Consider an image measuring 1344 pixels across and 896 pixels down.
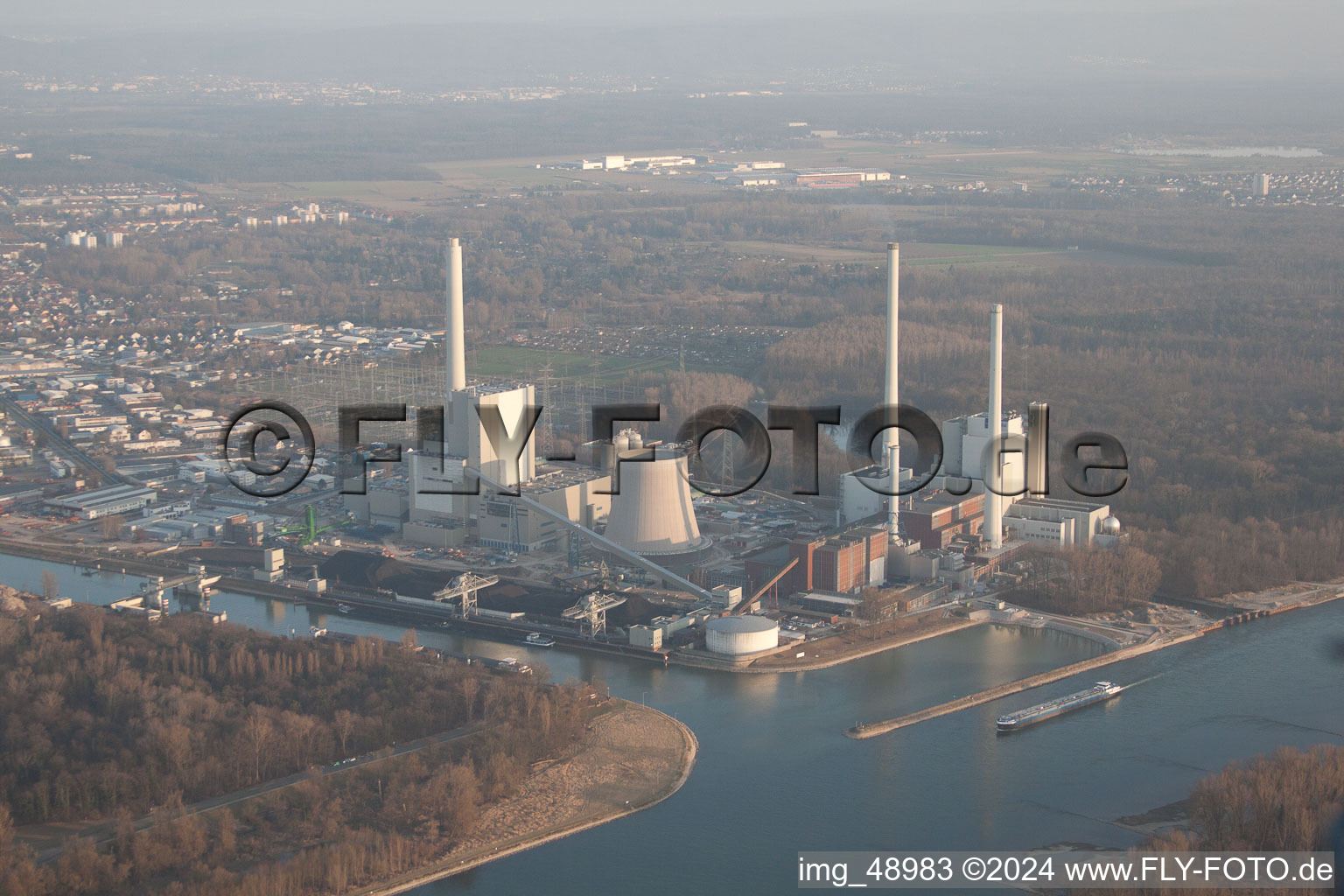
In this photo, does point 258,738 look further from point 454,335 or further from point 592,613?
point 454,335

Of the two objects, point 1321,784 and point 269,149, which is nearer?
point 1321,784

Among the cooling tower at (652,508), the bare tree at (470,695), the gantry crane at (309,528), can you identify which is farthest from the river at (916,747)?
the cooling tower at (652,508)

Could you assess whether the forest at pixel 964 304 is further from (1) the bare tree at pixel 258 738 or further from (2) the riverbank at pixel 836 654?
(1) the bare tree at pixel 258 738

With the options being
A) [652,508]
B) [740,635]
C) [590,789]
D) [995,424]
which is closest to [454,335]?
[652,508]

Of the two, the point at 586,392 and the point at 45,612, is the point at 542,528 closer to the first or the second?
the point at 45,612

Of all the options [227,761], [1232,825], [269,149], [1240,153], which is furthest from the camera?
[269,149]

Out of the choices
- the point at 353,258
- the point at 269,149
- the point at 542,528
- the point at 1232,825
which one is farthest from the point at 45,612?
the point at 269,149

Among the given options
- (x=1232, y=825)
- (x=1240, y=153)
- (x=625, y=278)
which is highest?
(x=1240, y=153)
